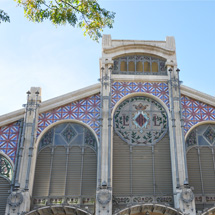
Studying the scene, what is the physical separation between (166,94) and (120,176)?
20.2 ft

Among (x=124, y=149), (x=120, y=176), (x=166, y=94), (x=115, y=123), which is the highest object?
(x=166, y=94)

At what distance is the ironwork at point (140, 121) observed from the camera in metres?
23.2

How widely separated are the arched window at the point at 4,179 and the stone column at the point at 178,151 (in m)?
9.01

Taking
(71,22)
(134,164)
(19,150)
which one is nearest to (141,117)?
(134,164)

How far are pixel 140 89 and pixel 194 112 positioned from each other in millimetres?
3608

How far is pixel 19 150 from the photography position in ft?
72.4

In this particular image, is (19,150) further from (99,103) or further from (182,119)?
(182,119)

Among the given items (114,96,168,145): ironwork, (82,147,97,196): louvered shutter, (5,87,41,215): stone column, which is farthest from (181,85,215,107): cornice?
(5,87,41,215): stone column

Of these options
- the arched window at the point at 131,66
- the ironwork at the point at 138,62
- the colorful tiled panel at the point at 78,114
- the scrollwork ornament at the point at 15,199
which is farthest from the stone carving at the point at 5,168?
the arched window at the point at 131,66

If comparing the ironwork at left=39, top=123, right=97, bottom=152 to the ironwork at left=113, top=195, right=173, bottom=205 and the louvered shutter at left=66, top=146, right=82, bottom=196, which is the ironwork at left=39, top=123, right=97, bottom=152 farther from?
the ironwork at left=113, top=195, right=173, bottom=205

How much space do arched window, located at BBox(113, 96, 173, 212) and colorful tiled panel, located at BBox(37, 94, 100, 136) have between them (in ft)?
4.20

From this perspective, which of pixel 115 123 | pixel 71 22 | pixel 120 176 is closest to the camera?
pixel 71 22

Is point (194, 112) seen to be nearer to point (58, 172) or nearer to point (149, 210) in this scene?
point (149, 210)

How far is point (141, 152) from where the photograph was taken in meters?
22.7
